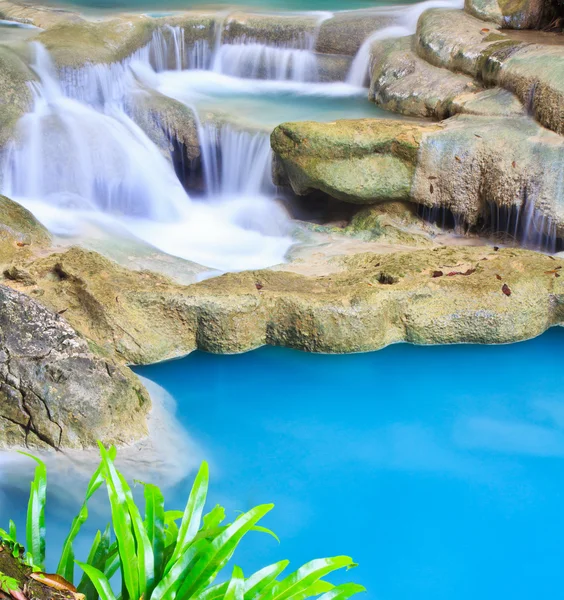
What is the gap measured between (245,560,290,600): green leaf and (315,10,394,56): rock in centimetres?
772

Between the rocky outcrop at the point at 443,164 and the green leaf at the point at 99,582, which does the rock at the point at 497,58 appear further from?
the green leaf at the point at 99,582

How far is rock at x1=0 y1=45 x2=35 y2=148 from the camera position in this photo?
283 inches

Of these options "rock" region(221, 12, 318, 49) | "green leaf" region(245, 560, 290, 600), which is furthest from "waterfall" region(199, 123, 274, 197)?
"green leaf" region(245, 560, 290, 600)

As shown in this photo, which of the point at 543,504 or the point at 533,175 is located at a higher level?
the point at 533,175

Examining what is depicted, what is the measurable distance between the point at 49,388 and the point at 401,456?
1.81 meters

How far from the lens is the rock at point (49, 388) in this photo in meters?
3.70

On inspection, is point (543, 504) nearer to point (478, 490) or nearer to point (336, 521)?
point (478, 490)

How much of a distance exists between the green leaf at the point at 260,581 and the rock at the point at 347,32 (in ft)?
25.3

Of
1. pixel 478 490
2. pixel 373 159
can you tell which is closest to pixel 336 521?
pixel 478 490

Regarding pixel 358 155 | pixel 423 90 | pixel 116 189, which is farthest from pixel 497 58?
pixel 116 189

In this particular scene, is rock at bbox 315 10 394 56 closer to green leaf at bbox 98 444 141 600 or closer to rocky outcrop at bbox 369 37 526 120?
rocky outcrop at bbox 369 37 526 120

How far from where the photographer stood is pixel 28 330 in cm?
378

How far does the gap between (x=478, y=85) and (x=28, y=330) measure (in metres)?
5.09

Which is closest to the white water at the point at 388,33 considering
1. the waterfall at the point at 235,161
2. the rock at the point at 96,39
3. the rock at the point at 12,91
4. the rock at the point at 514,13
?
→ the rock at the point at 514,13
